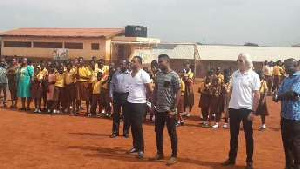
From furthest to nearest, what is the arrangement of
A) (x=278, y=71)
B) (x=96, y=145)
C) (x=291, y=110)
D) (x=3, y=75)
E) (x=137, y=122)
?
(x=278, y=71) < (x=3, y=75) < (x=96, y=145) < (x=137, y=122) < (x=291, y=110)

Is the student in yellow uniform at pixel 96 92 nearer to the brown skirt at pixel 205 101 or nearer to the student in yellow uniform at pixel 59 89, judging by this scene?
the student in yellow uniform at pixel 59 89

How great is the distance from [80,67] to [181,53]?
30775mm

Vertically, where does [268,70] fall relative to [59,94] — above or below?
above

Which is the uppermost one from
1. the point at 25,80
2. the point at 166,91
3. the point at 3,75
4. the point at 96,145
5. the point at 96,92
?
the point at 166,91

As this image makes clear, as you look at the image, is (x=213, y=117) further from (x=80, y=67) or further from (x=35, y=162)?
(x=35, y=162)

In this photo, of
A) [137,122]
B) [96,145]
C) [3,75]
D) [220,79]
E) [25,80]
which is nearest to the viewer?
[137,122]

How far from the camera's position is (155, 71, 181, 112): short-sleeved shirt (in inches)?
327

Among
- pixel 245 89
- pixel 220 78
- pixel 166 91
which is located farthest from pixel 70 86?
pixel 245 89

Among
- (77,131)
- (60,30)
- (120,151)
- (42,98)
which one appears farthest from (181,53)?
(120,151)

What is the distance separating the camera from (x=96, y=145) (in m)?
10.5

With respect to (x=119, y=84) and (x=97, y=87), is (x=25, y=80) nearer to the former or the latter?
(x=97, y=87)

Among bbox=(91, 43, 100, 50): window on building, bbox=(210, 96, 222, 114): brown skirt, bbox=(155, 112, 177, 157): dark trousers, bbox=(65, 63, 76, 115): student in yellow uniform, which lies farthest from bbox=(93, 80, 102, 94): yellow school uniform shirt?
bbox=(91, 43, 100, 50): window on building

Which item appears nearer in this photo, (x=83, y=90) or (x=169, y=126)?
(x=169, y=126)

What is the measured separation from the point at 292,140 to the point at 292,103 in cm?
59
